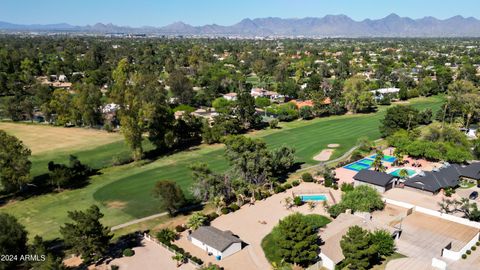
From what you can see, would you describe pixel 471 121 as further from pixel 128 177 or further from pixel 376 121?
pixel 128 177

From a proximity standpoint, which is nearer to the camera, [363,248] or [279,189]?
[363,248]

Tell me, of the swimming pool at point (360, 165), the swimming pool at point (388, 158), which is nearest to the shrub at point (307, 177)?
the swimming pool at point (360, 165)

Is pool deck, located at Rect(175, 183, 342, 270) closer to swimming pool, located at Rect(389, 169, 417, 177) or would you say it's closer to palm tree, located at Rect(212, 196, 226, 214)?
palm tree, located at Rect(212, 196, 226, 214)

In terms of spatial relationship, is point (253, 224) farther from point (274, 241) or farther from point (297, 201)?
point (297, 201)

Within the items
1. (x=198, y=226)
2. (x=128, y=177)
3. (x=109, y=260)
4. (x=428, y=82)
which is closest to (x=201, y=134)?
(x=128, y=177)

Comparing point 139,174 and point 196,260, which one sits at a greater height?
point 139,174

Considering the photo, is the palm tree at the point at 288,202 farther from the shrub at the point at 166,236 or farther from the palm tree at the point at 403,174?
the palm tree at the point at 403,174

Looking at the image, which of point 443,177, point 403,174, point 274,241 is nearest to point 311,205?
point 274,241
